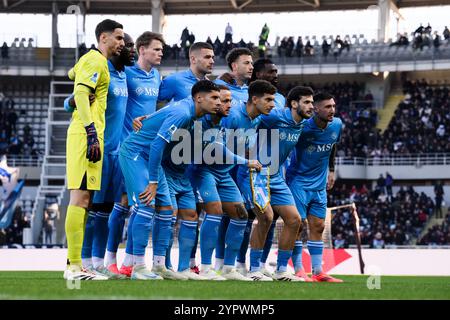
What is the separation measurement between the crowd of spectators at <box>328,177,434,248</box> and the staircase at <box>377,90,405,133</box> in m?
4.88

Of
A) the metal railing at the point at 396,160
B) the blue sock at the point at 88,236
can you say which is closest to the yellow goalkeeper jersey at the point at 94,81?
the blue sock at the point at 88,236

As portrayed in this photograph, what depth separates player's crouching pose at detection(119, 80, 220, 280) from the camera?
895 cm

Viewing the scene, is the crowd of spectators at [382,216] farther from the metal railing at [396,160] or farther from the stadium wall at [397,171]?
the metal railing at [396,160]

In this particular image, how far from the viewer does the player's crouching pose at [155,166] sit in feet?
29.3

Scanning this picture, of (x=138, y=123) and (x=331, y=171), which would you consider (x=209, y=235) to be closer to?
(x=138, y=123)

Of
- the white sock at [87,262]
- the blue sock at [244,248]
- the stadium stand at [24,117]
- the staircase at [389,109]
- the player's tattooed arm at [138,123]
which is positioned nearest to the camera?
the player's tattooed arm at [138,123]

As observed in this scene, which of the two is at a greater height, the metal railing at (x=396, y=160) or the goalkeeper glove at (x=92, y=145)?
the metal railing at (x=396, y=160)

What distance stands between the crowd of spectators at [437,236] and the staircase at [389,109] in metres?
9.61

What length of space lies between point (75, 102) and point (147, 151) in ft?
3.40

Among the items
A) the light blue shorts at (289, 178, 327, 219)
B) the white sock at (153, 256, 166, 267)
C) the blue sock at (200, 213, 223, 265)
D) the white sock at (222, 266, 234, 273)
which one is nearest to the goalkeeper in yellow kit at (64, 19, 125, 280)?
the white sock at (153, 256, 166, 267)

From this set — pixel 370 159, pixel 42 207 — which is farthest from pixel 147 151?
pixel 370 159

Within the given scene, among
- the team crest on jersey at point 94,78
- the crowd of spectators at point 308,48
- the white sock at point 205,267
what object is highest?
the crowd of spectators at point 308,48

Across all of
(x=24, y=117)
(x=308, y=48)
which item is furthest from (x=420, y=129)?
(x=24, y=117)

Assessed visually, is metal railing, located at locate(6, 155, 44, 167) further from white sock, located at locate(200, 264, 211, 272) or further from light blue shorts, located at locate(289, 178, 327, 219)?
white sock, located at locate(200, 264, 211, 272)
